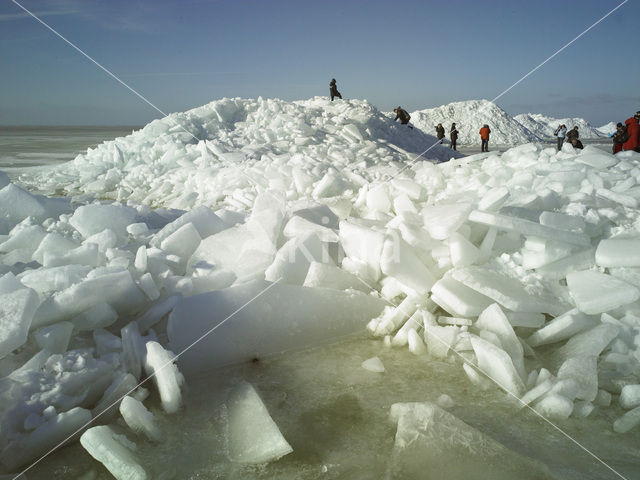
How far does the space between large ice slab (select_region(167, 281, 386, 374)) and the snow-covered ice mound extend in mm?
3239

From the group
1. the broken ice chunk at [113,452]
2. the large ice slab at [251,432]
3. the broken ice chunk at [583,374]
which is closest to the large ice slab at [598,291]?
the broken ice chunk at [583,374]

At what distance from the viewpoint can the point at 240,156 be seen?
682cm

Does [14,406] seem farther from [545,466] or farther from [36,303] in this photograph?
[545,466]

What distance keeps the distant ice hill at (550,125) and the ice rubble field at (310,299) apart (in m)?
31.8

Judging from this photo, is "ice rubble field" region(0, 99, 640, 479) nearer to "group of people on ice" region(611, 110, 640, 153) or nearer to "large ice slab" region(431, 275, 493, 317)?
"large ice slab" region(431, 275, 493, 317)

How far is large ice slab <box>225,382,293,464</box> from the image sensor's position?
1.36m

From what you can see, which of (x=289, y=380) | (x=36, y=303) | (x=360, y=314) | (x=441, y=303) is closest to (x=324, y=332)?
(x=360, y=314)

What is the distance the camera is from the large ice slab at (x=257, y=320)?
1.89 meters

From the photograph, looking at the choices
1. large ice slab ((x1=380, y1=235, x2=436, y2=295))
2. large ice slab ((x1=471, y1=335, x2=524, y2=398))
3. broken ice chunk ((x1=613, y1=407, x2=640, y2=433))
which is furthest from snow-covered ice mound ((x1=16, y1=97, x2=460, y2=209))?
broken ice chunk ((x1=613, y1=407, x2=640, y2=433))

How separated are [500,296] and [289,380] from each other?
104cm

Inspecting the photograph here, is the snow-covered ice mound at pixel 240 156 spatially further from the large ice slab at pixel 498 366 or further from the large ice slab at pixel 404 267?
the large ice slab at pixel 498 366

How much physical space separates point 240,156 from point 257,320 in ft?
17.1

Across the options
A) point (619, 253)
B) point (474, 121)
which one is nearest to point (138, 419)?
point (619, 253)

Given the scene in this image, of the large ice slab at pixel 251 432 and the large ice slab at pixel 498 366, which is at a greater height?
the large ice slab at pixel 498 366
